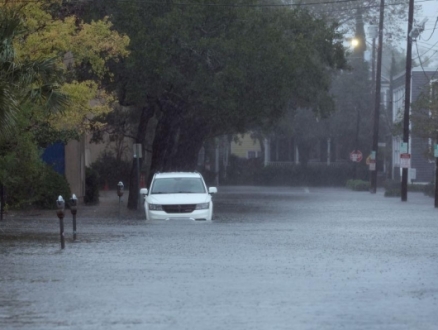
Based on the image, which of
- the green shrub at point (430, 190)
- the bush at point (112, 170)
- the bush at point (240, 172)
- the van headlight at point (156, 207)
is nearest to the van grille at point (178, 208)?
the van headlight at point (156, 207)

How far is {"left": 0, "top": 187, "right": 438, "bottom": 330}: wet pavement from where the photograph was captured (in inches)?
455

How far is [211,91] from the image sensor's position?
39688 millimetres

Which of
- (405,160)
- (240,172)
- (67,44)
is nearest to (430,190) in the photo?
(405,160)

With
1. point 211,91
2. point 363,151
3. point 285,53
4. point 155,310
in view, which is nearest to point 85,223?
point 211,91

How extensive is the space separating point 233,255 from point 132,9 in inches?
895

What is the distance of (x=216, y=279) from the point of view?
14773 millimetres

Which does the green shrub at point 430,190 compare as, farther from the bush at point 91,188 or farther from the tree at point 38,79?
the tree at point 38,79

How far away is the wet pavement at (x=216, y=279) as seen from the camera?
11.5 m

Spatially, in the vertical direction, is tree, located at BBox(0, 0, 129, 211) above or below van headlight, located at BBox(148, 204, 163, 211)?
above

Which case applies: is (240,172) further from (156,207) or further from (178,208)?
(178,208)

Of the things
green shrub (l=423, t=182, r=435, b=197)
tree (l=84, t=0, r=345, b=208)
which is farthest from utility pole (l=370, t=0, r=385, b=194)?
tree (l=84, t=0, r=345, b=208)

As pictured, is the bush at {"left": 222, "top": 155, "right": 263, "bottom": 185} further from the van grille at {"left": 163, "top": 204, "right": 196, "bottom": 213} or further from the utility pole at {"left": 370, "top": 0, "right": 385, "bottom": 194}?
the van grille at {"left": 163, "top": 204, "right": 196, "bottom": 213}

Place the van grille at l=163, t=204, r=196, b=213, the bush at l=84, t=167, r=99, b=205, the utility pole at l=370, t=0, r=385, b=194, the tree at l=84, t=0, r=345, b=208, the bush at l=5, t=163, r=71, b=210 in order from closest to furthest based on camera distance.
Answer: the van grille at l=163, t=204, r=196, b=213 → the bush at l=5, t=163, r=71, b=210 → the tree at l=84, t=0, r=345, b=208 → the bush at l=84, t=167, r=99, b=205 → the utility pole at l=370, t=0, r=385, b=194

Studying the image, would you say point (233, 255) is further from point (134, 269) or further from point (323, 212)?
point (323, 212)
